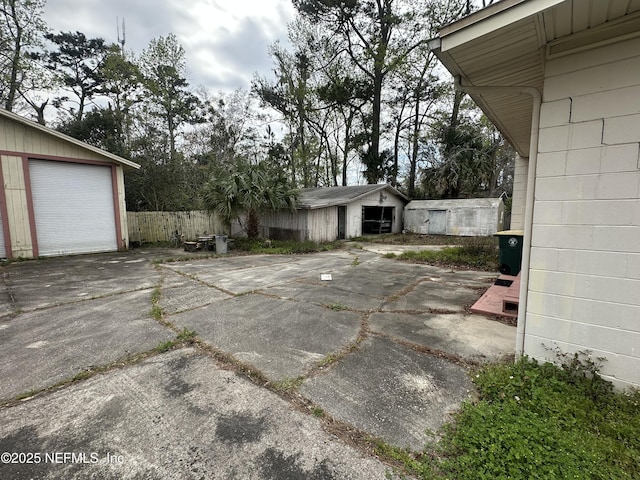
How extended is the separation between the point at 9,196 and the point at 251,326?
370 inches

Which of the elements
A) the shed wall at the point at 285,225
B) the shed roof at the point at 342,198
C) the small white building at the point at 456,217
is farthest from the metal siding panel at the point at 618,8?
the small white building at the point at 456,217

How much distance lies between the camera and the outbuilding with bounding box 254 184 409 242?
11.9 metres

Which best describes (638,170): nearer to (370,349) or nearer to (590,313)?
(590,313)

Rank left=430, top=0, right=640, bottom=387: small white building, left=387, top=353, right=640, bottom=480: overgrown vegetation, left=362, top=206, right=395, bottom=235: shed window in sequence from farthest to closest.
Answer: left=362, top=206, right=395, bottom=235: shed window, left=430, top=0, right=640, bottom=387: small white building, left=387, top=353, right=640, bottom=480: overgrown vegetation

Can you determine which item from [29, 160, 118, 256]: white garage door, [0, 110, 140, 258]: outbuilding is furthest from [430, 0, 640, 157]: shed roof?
[29, 160, 118, 256]: white garage door

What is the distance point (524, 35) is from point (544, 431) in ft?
8.74

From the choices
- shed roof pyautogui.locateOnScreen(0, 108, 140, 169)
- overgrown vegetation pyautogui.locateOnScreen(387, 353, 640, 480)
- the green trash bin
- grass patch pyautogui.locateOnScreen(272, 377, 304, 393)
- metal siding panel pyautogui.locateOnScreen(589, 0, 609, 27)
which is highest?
shed roof pyautogui.locateOnScreen(0, 108, 140, 169)

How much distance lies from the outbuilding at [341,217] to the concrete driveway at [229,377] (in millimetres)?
7126

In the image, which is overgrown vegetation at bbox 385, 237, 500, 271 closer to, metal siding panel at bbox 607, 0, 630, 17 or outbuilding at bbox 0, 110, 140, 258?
metal siding panel at bbox 607, 0, 630, 17

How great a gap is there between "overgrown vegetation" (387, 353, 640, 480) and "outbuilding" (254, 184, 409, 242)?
32.3 feet

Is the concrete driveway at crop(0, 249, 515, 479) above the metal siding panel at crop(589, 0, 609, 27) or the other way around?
the other way around

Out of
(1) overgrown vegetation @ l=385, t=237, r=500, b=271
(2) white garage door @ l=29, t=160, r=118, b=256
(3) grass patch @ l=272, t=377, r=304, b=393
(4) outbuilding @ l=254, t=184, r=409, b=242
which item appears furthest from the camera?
(4) outbuilding @ l=254, t=184, r=409, b=242

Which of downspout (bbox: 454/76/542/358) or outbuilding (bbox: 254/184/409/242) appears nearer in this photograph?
downspout (bbox: 454/76/542/358)

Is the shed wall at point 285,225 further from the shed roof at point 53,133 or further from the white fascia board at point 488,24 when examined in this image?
the white fascia board at point 488,24
